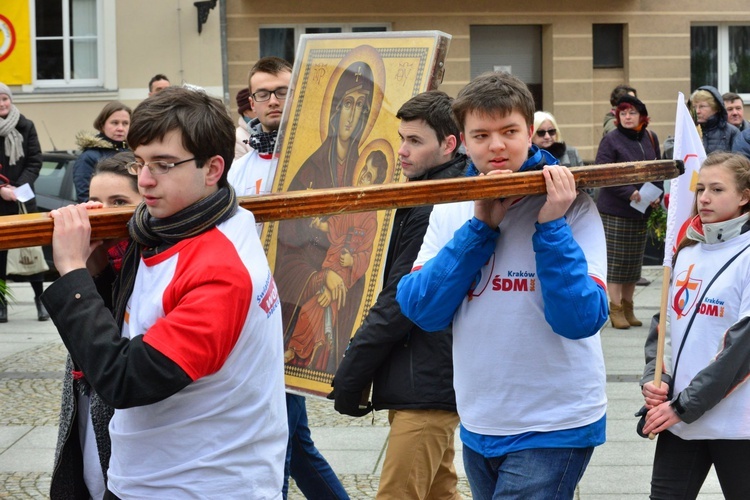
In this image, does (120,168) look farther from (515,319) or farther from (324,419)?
(324,419)

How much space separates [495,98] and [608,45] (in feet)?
60.2

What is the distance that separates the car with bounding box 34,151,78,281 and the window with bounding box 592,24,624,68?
35.6 ft

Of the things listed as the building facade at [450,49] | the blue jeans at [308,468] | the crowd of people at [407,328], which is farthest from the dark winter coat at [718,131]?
the building facade at [450,49]

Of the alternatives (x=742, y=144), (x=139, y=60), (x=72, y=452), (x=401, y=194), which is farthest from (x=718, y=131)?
(x=139, y=60)

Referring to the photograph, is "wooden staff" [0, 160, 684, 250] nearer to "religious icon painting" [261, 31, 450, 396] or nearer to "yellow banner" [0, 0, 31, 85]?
"religious icon painting" [261, 31, 450, 396]

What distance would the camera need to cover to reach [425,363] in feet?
12.9

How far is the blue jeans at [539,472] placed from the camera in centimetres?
300

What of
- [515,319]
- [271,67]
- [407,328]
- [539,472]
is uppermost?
[271,67]

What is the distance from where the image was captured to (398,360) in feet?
13.1

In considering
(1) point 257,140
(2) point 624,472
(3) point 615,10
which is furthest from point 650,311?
(3) point 615,10

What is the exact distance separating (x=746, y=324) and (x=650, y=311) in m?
7.27

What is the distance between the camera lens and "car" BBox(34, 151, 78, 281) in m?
12.6

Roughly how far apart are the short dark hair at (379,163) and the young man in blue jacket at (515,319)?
1.25 m

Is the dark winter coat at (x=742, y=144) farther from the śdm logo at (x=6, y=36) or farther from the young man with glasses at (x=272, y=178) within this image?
the śdm logo at (x=6, y=36)
